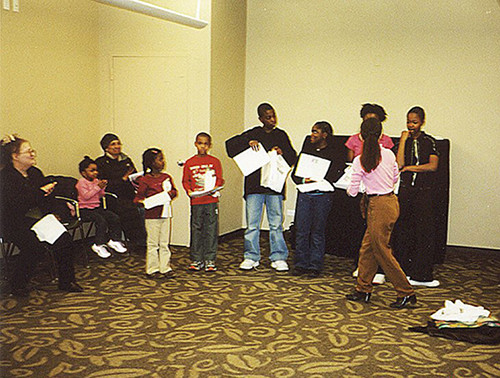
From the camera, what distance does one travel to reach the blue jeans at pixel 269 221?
6.73 meters

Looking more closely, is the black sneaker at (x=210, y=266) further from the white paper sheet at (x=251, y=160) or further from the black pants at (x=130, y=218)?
the black pants at (x=130, y=218)

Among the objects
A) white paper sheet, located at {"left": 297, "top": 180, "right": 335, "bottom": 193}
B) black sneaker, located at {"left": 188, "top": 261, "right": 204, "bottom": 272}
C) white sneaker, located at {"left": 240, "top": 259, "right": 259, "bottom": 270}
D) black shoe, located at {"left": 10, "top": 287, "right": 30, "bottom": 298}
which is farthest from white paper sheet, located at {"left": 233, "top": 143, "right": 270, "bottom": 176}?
black shoe, located at {"left": 10, "top": 287, "right": 30, "bottom": 298}

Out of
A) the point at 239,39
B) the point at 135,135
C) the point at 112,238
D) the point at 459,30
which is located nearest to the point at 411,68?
the point at 459,30

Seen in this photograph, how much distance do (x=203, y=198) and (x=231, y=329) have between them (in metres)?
2.01

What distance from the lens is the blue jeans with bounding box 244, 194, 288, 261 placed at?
6727 mm

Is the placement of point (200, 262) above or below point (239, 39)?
below

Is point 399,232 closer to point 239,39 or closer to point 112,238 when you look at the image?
point 112,238

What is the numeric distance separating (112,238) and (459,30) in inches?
197

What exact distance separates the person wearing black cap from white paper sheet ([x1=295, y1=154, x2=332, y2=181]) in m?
2.27

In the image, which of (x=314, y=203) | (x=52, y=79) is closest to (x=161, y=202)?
(x=314, y=203)

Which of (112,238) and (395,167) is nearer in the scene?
(395,167)

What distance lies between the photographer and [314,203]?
6.52 metres

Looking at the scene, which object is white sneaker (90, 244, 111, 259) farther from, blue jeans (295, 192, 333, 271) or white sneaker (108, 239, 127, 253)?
blue jeans (295, 192, 333, 271)

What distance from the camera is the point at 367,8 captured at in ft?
27.1
